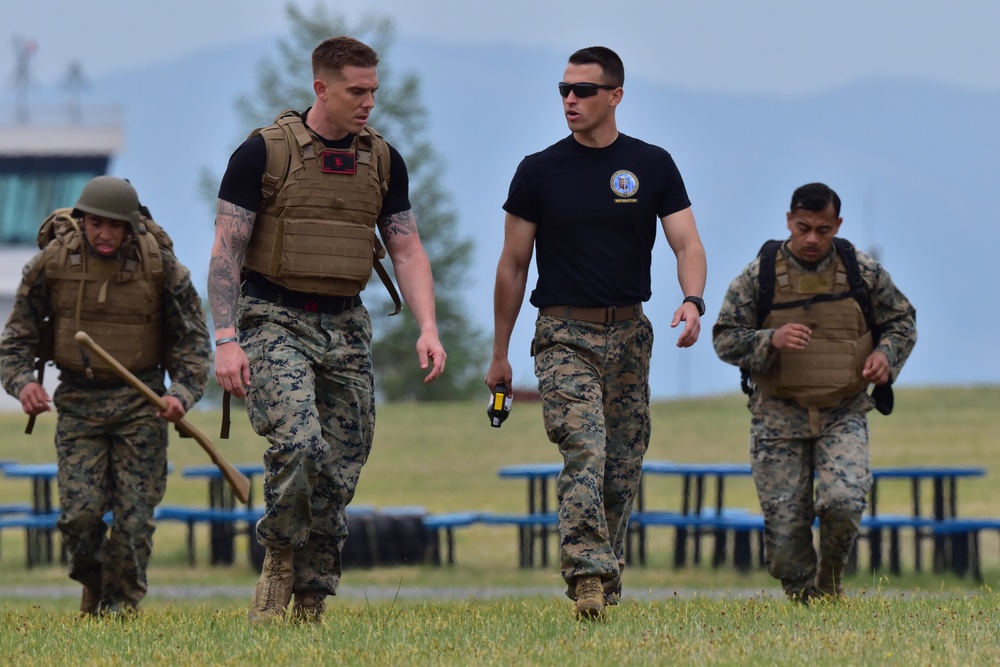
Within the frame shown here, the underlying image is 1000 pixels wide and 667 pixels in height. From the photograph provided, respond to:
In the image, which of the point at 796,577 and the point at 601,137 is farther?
the point at 796,577

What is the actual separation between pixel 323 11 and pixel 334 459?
5596cm

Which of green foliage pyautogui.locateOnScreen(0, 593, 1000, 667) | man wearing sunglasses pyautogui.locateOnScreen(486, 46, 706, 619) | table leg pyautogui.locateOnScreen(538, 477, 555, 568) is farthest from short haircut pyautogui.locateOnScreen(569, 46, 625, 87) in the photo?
table leg pyautogui.locateOnScreen(538, 477, 555, 568)

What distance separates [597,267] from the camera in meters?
8.25

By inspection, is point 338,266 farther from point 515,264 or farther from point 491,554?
point 491,554

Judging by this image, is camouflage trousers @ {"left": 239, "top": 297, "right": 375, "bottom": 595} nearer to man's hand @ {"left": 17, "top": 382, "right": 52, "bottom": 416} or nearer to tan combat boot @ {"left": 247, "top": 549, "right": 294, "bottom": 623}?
tan combat boot @ {"left": 247, "top": 549, "right": 294, "bottom": 623}

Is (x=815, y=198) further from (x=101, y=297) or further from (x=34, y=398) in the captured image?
(x=34, y=398)

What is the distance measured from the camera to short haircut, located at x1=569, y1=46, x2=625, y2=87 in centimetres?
840

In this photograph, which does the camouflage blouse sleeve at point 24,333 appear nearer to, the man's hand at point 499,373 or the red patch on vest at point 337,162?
the red patch on vest at point 337,162

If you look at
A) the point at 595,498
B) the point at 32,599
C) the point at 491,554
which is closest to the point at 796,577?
the point at 595,498

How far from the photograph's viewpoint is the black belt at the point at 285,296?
26.1 ft

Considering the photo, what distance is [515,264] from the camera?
848 cm

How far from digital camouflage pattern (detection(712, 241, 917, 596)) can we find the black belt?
8.23 ft

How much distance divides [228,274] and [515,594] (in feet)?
29.0

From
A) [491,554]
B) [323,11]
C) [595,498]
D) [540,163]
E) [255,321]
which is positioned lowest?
[491,554]
